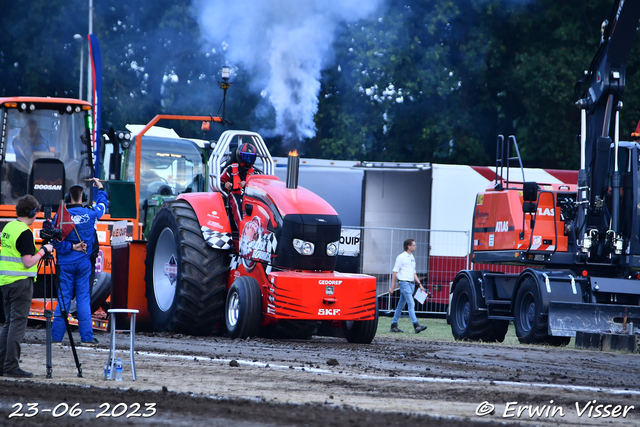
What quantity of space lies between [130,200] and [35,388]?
8.17 metres

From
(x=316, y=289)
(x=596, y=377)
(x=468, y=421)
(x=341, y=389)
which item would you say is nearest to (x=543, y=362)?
(x=596, y=377)

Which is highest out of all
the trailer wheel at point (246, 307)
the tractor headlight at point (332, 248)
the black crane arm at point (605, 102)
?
the black crane arm at point (605, 102)

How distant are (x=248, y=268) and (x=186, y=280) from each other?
0.81 metres

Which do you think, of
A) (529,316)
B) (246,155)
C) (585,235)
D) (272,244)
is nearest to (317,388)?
(272,244)

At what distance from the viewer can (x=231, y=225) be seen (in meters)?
12.4

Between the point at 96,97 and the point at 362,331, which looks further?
the point at 96,97

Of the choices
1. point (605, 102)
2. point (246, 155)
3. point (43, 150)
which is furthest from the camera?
point (43, 150)

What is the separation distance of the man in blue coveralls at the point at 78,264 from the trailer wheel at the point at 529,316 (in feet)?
20.7

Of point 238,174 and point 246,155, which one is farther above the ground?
point 246,155

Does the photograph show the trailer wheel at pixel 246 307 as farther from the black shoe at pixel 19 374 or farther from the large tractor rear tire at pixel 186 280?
the black shoe at pixel 19 374

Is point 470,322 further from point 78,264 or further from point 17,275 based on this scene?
point 17,275

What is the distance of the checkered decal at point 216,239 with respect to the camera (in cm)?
1203

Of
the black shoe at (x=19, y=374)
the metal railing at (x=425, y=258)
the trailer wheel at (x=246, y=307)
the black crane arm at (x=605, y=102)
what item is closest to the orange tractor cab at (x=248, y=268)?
the trailer wheel at (x=246, y=307)

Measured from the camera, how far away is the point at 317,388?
288 inches
